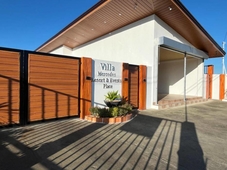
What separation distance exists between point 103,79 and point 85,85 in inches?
35.1

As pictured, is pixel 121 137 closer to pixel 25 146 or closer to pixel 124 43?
pixel 25 146

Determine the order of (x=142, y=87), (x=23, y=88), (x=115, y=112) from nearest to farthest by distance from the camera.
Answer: (x=23, y=88) < (x=115, y=112) < (x=142, y=87)

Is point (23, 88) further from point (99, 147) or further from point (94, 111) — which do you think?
point (99, 147)

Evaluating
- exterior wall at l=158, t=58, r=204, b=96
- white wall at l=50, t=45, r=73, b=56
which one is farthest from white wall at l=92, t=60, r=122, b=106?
white wall at l=50, t=45, r=73, b=56

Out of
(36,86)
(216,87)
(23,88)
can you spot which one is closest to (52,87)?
(36,86)

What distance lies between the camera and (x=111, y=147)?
3.08 m

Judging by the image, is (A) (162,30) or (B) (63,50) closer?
(A) (162,30)

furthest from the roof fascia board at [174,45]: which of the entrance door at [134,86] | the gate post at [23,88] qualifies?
the gate post at [23,88]

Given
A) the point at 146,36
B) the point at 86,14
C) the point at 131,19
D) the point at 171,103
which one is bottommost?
the point at 171,103

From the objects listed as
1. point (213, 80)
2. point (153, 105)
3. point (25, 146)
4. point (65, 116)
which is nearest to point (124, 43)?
point (153, 105)

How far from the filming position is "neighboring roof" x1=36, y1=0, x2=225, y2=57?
23.8 feet

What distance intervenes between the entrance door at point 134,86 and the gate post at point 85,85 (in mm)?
2196

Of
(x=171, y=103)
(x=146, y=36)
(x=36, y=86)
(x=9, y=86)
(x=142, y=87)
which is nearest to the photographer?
(x=9, y=86)

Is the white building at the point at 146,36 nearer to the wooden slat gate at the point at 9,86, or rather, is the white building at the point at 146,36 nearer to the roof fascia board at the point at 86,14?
the roof fascia board at the point at 86,14
